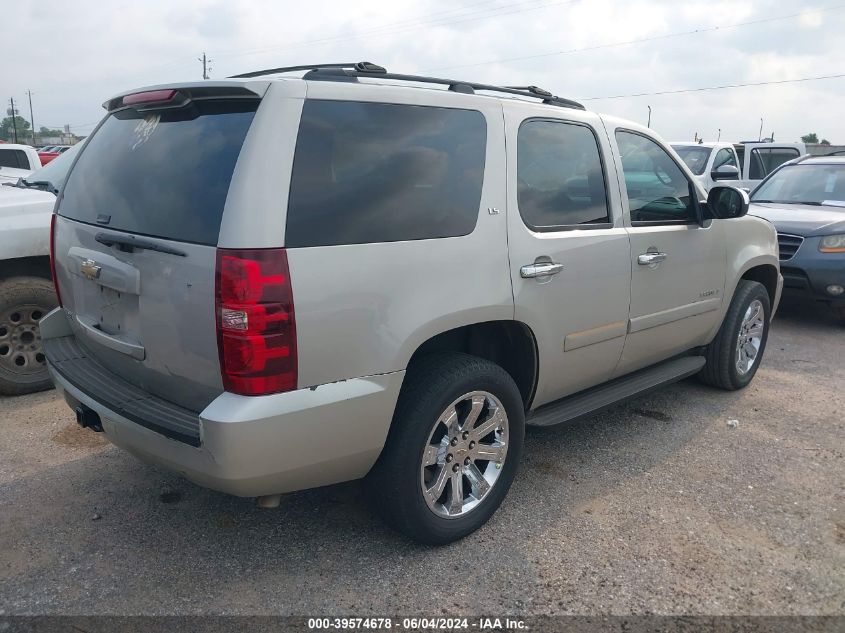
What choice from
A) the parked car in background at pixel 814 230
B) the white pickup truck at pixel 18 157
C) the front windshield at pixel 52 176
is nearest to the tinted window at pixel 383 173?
the front windshield at pixel 52 176

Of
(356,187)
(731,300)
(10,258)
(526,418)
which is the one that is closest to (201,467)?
(356,187)

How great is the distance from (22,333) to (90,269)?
2418mm

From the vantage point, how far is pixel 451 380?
2.90m

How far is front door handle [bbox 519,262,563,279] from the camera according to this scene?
3143mm

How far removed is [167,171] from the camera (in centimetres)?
271

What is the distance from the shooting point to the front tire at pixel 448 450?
9.22 feet

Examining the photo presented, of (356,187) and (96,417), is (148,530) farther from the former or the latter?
(356,187)

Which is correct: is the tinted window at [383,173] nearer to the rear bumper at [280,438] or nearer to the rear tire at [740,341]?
the rear bumper at [280,438]

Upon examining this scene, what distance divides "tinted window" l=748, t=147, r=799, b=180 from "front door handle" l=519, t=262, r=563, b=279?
11.8m

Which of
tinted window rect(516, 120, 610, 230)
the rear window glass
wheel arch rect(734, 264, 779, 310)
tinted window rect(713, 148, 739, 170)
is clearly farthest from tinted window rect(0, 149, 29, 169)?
tinted window rect(713, 148, 739, 170)

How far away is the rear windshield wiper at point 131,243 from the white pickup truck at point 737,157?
11077 millimetres

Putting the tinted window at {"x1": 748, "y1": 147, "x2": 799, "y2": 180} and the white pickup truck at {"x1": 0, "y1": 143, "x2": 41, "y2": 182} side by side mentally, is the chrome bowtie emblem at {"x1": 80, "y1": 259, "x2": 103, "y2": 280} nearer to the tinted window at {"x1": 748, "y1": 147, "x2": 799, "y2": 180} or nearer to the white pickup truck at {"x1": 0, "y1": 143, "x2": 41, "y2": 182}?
the white pickup truck at {"x1": 0, "y1": 143, "x2": 41, "y2": 182}

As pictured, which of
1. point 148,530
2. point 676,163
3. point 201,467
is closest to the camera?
point 201,467

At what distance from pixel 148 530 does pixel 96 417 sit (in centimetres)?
63
